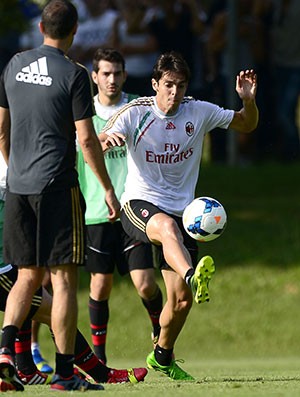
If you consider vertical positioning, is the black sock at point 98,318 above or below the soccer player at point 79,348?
below

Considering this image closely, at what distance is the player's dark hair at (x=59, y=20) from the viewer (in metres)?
8.73

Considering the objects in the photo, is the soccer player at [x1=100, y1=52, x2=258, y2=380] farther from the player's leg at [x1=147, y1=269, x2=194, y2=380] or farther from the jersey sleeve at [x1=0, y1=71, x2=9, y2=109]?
the jersey sleeve at [x1=0, y1=71, x2=9, y2=109]

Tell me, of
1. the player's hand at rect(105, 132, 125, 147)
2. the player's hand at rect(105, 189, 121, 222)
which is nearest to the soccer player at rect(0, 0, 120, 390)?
the player's hand at rect(105, 189, 121, 222)

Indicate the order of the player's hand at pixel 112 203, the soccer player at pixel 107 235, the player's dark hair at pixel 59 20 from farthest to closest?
the soccer player at pixel 107 235
the player's hand at pixel 112 203
the player's dark hair at pixel 59 20

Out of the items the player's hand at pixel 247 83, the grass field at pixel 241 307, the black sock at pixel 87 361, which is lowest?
the grass field at pixel 241 307

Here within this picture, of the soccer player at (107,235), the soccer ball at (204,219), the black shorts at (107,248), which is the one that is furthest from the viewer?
the black shorts at (107,248)

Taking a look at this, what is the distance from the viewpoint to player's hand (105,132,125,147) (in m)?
9.81

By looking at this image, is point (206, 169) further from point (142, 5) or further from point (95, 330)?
point (95, 330)

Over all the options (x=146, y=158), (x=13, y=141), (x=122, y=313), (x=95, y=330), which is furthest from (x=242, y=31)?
(x=13, y=141)

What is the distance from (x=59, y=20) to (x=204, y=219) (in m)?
1.86

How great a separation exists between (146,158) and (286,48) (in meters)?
9.47

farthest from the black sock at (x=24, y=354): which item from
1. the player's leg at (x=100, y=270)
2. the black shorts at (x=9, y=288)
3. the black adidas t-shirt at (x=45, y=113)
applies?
the black adidas t-shirt at (x=45, y=113)

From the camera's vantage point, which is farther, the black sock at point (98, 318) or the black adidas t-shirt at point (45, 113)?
the black sock at point (98, 318)

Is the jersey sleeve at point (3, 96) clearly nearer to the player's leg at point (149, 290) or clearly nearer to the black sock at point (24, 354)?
the black sock at point (24, 354)
